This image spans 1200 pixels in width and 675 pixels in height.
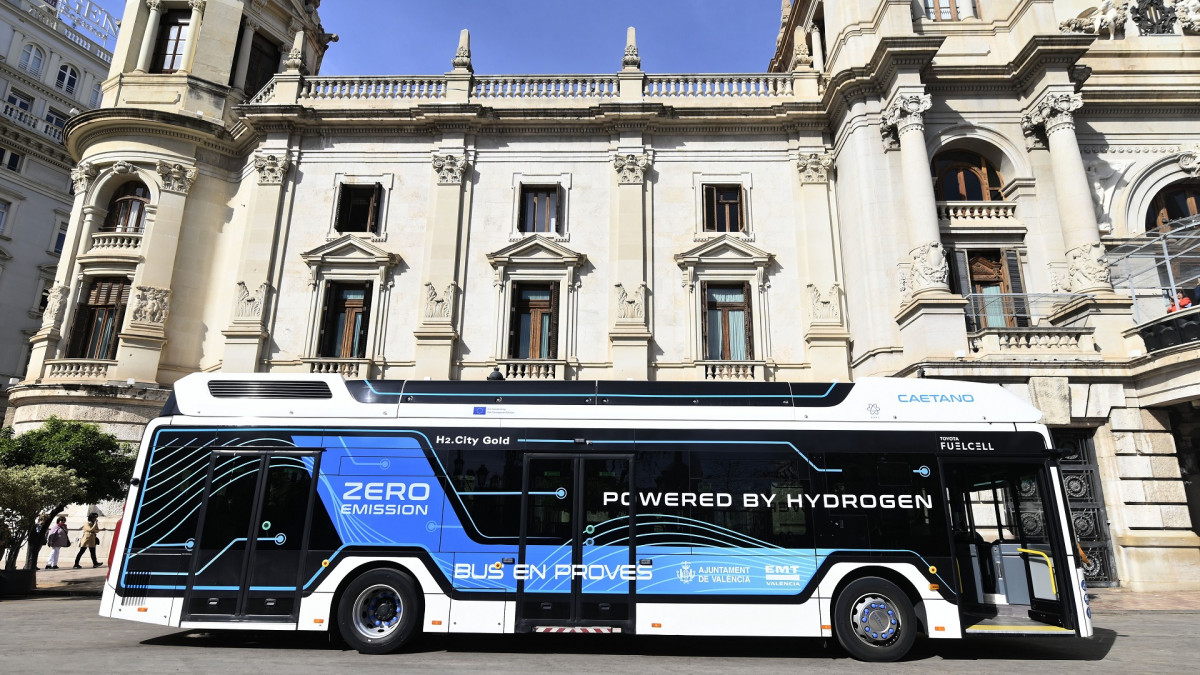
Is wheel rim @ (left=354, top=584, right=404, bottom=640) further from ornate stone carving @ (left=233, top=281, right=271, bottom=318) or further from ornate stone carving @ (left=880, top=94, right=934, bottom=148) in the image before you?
ornate stone carving @ (left=880, top=94, right=934, bottom=148)

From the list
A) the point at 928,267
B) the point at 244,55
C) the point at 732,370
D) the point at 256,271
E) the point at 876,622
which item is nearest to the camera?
the point at 876,622

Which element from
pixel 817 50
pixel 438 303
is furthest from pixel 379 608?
pixel 817 50

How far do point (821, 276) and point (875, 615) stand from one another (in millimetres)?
12647

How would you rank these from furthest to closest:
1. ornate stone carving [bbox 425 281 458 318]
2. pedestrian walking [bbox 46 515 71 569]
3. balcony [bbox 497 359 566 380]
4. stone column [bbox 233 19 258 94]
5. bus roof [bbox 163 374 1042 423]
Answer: stone column [bbox 233 19 258 94] < ornate stone carving [bbox 425 281 458 318] < balcony [bbox 497 359 566 380] < pedestrian walking [bbox 46 515 71 569] < bus roof [bbox 163 374 1042 423]

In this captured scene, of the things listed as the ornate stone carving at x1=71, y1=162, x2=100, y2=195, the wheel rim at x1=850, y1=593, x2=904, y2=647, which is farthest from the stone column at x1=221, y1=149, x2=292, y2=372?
the wheel rim at x1=850, y1=593, x2=904, y2=647

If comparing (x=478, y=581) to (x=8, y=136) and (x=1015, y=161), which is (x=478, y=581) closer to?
(x=1015, y=161)

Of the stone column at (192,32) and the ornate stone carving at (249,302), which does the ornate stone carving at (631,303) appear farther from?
the stone column at (192,32)

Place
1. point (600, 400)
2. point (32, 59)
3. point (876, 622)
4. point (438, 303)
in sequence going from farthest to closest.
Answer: point (32, 59) → point (438, 303) → point (600, 400) → point (876, 622)

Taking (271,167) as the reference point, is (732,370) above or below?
below

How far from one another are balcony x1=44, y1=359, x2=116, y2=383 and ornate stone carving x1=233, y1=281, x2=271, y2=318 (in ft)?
13.9

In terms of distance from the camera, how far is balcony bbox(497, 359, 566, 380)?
60.6ft

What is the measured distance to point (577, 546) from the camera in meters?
8.44

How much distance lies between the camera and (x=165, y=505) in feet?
28.6

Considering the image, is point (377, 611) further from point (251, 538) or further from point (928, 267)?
point (928, 267)
